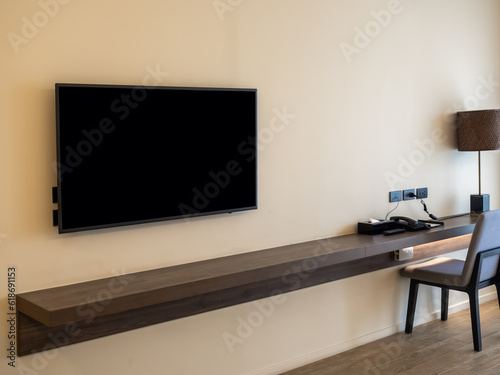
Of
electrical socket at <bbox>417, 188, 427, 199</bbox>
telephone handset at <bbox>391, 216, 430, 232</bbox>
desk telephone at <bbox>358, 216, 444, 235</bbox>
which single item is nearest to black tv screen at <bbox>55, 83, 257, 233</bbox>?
desk telephone at <bbox>358, 216, 444, 235</bbox>

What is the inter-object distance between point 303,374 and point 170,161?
147cm

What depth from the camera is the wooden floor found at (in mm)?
3338

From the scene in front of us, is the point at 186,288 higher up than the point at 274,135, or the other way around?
the point at 274,135

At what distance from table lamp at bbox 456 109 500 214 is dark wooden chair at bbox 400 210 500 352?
2.19 ft

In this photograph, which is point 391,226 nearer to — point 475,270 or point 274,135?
point 475,270

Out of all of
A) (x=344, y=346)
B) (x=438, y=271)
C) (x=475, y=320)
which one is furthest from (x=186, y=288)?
(x=475, y=320)

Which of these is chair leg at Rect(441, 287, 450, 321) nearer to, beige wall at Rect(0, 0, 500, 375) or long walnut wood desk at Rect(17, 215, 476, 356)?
beige wall at Rect(0, 0, 500, 375)

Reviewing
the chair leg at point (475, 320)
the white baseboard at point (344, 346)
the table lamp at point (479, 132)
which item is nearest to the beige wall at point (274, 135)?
the white baseboard at point (344, 346)

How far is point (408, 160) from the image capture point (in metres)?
3.98

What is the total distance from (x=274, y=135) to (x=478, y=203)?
1.91m

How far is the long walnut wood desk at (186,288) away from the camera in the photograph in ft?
7.57

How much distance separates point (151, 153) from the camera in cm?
268

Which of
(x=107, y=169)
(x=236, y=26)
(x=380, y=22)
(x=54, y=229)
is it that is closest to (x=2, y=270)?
(x=54, y=229)

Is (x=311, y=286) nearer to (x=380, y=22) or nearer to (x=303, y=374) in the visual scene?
(x=303, y=374)
